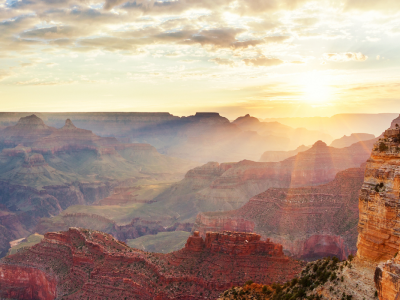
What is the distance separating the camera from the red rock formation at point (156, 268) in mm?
40656

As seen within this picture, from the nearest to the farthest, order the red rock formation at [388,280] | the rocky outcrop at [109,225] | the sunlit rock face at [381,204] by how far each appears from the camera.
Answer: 1. the red rock formation at [388,280]
2. the sunlit rock face at [381,204]
3. the rocky outcrop at [109,225]

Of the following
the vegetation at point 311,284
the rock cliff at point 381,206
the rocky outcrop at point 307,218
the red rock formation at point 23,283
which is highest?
the rock cliff at point 381,206

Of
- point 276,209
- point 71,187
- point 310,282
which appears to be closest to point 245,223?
point 276,209

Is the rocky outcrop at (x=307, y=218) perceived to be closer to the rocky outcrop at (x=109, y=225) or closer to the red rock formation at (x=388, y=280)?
the rocky outcrop at (x=109, y=225)

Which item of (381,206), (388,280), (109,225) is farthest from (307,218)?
(109,225)

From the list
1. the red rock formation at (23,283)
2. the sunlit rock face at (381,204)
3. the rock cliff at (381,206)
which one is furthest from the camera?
the red rock formation at (23,283)

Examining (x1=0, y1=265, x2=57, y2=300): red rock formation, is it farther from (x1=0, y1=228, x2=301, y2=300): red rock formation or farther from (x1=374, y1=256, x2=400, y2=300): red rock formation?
(x1=374, y1=256, x2=400, y2=300): red rock formation

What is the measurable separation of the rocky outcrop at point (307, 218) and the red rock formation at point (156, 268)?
78.5ft

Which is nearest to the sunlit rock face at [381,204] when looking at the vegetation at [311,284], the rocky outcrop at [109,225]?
the vegetation at [311,284]

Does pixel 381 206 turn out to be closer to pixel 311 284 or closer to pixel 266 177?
pixel 311 284

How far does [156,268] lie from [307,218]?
38.7 m

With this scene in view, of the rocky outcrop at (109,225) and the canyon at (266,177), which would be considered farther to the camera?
the canyon at (266,177)

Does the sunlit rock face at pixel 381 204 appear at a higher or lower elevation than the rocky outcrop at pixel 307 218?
higher

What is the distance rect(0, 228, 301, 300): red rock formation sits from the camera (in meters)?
40.7
